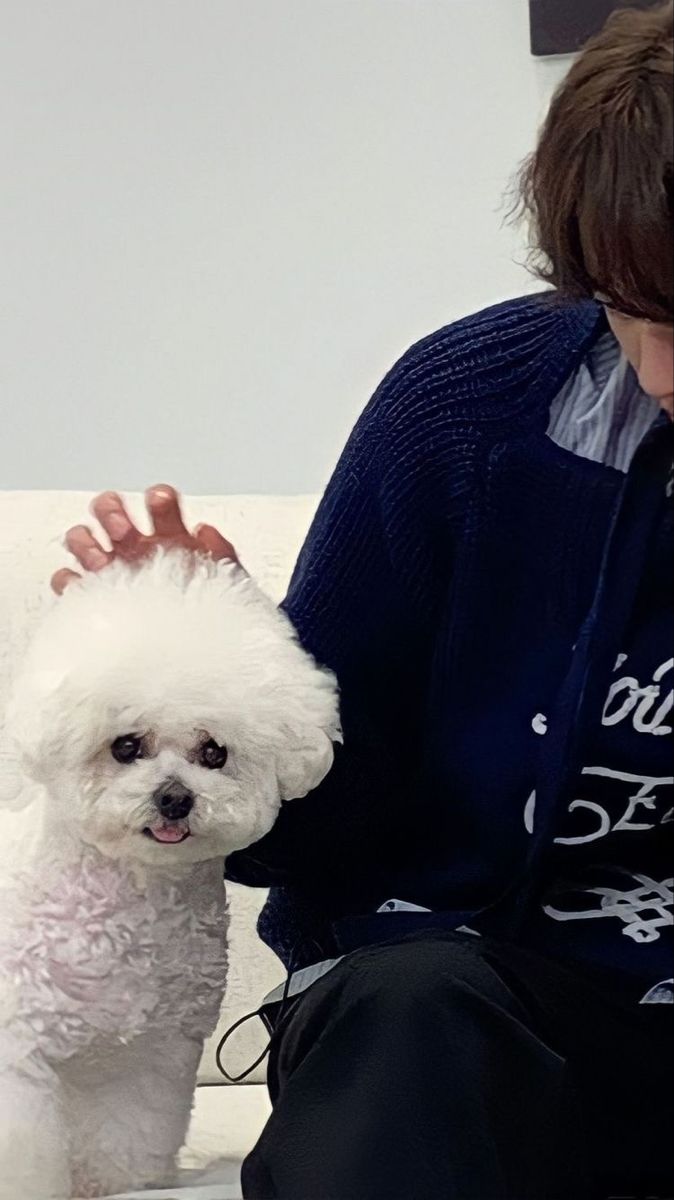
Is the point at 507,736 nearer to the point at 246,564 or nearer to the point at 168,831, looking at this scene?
the point at 168,831

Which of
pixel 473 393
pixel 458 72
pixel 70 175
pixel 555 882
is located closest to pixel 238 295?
pixel 70 175

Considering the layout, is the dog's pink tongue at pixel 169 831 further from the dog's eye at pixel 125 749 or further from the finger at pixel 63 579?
the finger at pixel 63 579

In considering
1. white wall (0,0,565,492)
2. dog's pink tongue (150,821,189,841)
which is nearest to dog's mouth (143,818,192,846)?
dog's pink tongue (150,821,189,841)

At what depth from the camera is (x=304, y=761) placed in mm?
864

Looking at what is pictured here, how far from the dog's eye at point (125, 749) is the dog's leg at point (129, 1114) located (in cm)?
18

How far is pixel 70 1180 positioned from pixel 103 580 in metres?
0.37

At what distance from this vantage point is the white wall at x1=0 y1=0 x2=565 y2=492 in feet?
5.35

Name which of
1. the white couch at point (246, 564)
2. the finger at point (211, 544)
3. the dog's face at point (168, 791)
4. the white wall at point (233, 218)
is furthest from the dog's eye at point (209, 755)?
the white wall at point (233, 218)

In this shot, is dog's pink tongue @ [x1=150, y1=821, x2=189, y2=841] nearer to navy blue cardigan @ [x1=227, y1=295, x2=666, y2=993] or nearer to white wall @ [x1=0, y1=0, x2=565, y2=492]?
navy blue cardigan @ [x1=227, y1=295, x2=666, y2=993]

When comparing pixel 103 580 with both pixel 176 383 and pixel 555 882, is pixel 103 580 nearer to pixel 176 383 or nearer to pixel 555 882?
pixel 555 882

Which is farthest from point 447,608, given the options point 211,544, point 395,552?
point 211,544

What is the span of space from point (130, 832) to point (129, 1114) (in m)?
0.19

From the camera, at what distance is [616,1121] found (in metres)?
0.85

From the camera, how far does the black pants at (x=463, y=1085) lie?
28.4 inches
